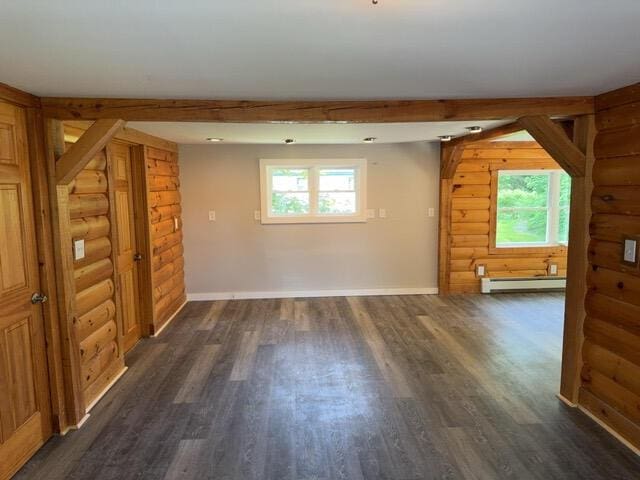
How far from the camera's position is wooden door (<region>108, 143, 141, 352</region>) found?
357 cm

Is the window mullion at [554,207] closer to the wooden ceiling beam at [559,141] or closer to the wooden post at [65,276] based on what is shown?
the wooden ceiling beam at [559,141]

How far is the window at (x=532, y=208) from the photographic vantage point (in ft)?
17.9

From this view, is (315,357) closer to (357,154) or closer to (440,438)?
(440,438)

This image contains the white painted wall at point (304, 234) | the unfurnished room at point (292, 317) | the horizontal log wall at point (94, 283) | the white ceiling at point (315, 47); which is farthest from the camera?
the white painted wall at point (304, 234)

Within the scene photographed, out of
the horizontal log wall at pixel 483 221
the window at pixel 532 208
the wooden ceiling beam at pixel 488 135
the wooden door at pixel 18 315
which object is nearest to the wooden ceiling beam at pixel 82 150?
the wooden door at pixel 18 315

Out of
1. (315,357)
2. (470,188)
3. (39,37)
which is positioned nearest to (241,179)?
(315,357)

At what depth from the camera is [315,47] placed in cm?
160

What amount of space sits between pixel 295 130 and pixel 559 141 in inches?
83.3

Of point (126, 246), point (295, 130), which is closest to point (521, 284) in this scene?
point (295, 130)

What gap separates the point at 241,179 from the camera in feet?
17.0

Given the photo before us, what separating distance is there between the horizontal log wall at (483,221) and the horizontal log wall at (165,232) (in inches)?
142

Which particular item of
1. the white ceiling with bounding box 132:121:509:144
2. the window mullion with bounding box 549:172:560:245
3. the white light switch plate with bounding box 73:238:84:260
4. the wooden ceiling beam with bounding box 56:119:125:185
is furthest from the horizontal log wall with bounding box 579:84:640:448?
the white light switch plate with bounding box 73:238:84:260

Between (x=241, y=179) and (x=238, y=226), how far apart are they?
2.03ft

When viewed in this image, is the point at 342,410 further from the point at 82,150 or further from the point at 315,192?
the point at 315,192
